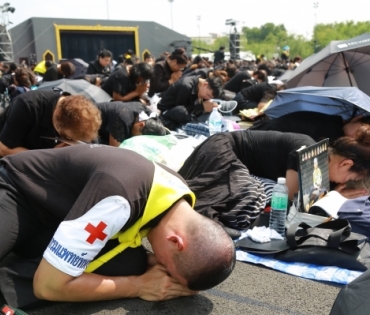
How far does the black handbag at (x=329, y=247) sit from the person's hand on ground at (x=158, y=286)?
2.48 feet

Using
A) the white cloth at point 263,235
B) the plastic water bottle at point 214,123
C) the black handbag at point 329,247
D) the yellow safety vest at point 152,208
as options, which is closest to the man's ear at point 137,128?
the plastic water bottle at point 214,123

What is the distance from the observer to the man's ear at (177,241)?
5.41ft

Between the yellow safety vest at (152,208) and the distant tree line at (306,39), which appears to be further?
the distant tree line at (306,39)

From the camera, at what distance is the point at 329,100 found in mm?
3732

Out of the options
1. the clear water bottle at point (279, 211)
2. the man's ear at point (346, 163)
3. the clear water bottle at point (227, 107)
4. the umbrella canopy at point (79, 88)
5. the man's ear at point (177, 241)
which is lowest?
the clear water bottle at point (279, 211)

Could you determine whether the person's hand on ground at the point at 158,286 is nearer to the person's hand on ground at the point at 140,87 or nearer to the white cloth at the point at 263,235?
the white cloth at the point at 263,235

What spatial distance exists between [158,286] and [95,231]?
46 cm

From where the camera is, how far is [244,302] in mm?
1946

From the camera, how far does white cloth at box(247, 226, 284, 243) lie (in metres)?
2.48

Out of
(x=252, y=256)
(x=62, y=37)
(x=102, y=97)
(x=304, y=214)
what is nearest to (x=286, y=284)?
(x=252, y=256)

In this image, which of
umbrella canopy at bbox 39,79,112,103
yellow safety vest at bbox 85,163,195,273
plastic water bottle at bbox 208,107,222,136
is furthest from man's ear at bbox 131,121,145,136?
yellow safety vest at bbox 85,163,195,273

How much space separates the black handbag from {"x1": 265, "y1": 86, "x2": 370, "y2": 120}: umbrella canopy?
1554 millimetres

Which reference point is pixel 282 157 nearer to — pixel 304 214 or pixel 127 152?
pixel 304 214

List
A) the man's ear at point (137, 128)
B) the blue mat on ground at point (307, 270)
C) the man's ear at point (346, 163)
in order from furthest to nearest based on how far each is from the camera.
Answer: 1. the man's ear at point (137, 128)
2. the man's ear at point (346, 163)
3. the blue mat on ground at point (307, 270)
